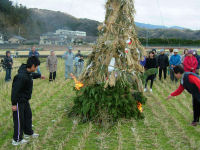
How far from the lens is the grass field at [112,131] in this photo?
4594 millimetres

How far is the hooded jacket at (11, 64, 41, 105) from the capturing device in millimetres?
4301

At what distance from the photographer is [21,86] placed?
4.33 meters

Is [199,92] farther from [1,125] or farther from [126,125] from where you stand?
[1,125]

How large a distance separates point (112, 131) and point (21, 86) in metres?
2.45

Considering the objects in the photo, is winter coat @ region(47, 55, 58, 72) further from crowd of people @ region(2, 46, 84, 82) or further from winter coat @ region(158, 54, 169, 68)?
winter coat @ region(158, 54, 169, 68)

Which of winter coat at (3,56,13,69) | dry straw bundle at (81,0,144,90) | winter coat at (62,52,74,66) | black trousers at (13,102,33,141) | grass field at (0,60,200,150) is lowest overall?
grass field at (0,60,200,150)

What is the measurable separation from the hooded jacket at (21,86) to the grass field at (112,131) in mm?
1011

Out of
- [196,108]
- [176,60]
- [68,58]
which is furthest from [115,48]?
[68,58]

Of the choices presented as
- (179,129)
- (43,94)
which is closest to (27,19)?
(43,94)

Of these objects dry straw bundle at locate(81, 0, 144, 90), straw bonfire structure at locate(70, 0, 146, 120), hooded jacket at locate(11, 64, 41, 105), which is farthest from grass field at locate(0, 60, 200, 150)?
dry straw bundle at locate(81, 0, 144, 90)

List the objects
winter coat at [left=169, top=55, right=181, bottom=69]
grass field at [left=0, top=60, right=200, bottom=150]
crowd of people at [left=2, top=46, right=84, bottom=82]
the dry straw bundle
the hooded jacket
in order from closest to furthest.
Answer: the hooded jacket, grass field at [left=0, top=60, right=200, bottom=150], the dry straw bundle, winter coat at [left=169, top=55, right=181, bottom=69], crowd of people at [left=2, top=46, right=84, bottom=82]

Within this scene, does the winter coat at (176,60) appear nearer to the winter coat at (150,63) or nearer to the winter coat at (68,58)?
the winter coat at (150,63)

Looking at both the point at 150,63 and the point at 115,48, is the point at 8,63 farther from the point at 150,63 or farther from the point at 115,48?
Result: the point at 115,48

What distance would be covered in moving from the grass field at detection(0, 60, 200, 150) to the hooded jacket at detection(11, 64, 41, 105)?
101 cm
